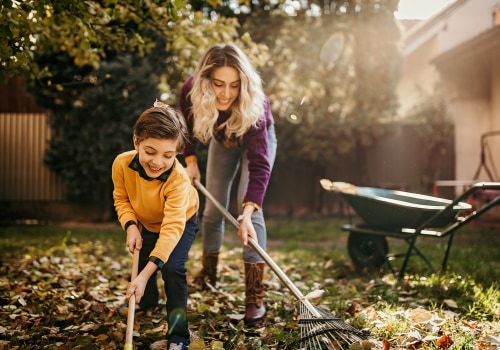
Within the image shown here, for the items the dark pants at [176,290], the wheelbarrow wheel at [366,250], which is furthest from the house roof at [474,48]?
the dark pants at [176,290]

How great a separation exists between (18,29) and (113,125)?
4401 mm

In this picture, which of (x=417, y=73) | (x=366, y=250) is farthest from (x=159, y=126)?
(x=417, y=73)

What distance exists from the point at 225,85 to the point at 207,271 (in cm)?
142

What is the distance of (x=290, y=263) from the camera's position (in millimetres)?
4883

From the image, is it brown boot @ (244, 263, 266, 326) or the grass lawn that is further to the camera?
brown boot @ (244, 263, 266, 326)

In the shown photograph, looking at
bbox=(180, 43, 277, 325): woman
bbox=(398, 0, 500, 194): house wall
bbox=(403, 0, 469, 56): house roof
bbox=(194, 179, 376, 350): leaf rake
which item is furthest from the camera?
bbox=(403, 0, 469, 56): house roof

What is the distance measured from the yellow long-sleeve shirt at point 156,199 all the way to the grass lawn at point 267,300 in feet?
1.89

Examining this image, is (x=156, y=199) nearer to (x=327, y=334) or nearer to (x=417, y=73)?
(x=327, y=334)

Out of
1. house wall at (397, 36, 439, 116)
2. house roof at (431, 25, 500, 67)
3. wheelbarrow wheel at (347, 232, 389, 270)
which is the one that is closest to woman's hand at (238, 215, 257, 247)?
wheelbarrow wheel at (347, 232, 389, 270)

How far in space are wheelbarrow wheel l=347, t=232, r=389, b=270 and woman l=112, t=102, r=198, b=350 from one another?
2.03 metres

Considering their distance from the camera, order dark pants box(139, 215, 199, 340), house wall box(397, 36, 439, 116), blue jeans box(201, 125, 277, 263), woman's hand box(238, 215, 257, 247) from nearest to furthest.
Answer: dark pants box(139, 215, 199, 340) → woman's hand box(238, 215, 257, 247) → blue jeans box(201, 125, 277, 263) → house wall box(397, 36, 439, 116)

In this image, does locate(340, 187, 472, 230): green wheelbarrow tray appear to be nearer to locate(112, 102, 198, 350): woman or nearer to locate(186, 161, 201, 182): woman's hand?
locate(186, 161, 201, 182): woman's hand

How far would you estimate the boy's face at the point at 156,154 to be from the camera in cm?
241

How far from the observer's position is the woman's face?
2934mm
